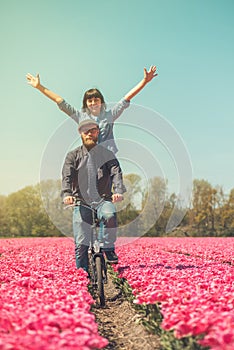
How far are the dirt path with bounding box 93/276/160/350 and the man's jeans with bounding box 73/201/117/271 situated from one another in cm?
87

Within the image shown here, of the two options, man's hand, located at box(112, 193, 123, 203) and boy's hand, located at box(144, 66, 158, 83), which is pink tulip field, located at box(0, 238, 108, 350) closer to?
man's hand, located at box(112, 193, 123, 203)

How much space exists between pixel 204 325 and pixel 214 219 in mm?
39861

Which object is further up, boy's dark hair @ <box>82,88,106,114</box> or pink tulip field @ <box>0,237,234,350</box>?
boy's dark hair @ <box>82,88,106,114</box>

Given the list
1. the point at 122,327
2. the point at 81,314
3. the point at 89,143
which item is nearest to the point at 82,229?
the point at 89,143

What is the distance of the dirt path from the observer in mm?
→ 4293

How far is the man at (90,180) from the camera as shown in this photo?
570cm

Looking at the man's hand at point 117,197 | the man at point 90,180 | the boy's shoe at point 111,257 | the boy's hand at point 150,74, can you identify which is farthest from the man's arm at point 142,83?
the boy's shoe at point 111,257

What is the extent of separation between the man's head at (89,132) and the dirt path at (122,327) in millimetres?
2257

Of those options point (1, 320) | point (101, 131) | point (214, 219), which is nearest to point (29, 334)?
point (1, 320)

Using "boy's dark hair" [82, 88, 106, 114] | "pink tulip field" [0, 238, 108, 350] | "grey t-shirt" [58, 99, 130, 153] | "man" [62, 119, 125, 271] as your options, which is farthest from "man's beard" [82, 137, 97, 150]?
"pink tulip field" [0, 238, 108, 350]

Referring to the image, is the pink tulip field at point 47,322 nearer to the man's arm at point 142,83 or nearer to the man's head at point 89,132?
the man's head at point 89,132

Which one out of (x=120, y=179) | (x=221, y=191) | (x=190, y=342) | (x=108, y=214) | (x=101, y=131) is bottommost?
(x=190, y=342)

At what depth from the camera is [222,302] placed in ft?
13.0

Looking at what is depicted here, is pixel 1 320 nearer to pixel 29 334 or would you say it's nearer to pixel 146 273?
pixel 29 334
